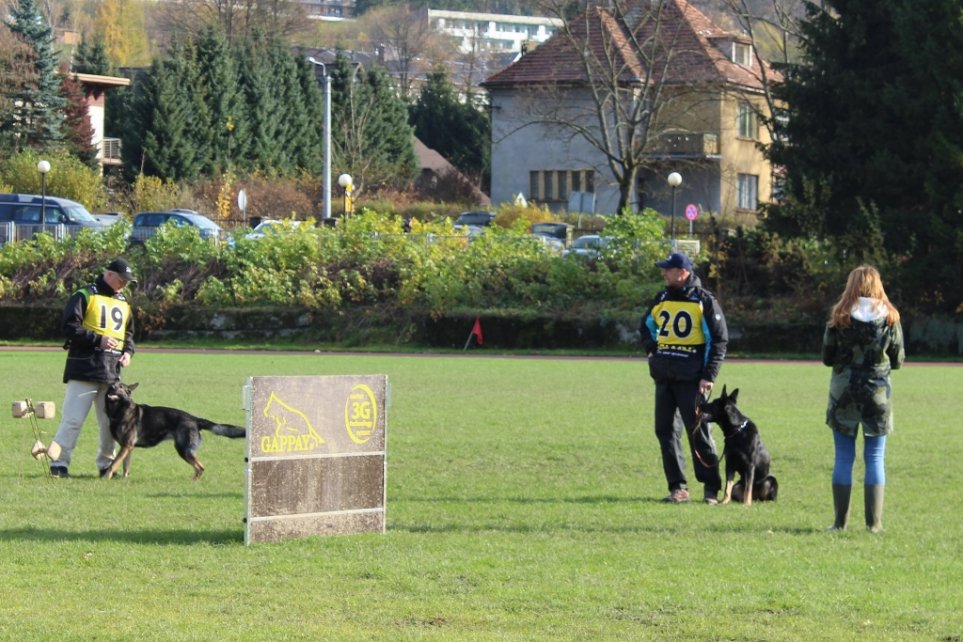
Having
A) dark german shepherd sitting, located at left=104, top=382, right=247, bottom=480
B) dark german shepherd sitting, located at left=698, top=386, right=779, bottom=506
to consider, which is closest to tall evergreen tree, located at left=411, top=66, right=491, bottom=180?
dark german shepherd sitting, located at left=104, top=382, right=247, bottom=480

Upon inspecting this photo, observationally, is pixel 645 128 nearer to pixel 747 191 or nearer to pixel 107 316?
pixel 747 191

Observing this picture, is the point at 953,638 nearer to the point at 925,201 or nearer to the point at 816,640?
the point at 816,640

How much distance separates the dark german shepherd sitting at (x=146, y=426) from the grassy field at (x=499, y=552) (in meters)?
0.33

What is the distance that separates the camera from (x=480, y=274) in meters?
37.6

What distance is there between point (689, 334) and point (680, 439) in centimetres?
91

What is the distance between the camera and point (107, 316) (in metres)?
13.3

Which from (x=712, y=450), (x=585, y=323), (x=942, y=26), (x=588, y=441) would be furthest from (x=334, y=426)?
(x=942, y=26)

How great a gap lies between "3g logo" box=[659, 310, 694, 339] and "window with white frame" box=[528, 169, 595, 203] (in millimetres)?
60636

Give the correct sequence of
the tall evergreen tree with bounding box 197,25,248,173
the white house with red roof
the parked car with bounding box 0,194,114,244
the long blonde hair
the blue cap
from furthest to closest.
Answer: the tall evergreen tree with bounding box 197,25,248,173
the white house with red roof
the parked car with bounding box 0,194,114,244
the blue cap
the long blonde hair

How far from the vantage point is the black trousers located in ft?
40.0

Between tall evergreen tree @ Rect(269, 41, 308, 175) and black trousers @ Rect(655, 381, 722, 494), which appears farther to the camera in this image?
tall evergreen tree @ Rect(269, 41, 308, 175)

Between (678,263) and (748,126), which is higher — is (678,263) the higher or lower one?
the lower one

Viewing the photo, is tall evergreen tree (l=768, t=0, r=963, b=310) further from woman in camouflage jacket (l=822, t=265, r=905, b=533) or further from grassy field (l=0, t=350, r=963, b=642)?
woman in camouflage jacket (l=822, t=265, r=905, b=533)

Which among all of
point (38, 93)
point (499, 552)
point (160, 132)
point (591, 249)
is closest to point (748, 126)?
point (160, 132)
